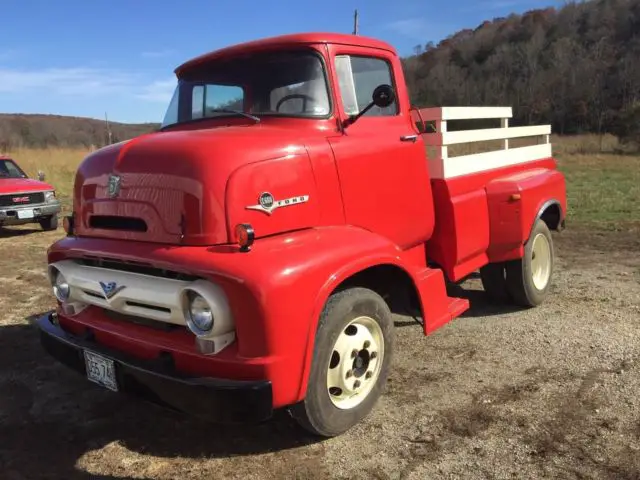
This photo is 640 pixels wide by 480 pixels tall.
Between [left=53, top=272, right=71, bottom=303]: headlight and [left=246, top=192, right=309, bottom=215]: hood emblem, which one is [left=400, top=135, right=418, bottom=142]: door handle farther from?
[left=53, top=272, right=71, bottom=303]: headlight

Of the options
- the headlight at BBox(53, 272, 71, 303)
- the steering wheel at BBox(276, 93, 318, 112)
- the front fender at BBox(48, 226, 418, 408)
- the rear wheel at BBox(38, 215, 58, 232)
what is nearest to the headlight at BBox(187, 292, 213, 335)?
the front fender at BBox(48, 226, 418, 408)

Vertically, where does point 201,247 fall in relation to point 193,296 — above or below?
above

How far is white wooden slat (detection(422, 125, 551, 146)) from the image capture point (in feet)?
14.3

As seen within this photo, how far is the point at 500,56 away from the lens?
88.5 m

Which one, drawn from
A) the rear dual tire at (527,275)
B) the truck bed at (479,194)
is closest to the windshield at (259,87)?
the truck bed at (479,194)

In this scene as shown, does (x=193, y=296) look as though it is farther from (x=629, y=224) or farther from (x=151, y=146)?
(x=629, y=224)

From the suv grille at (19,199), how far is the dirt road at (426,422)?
23.7 ft

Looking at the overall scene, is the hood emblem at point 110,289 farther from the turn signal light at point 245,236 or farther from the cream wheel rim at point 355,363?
the cream wheel rim at point 355,363

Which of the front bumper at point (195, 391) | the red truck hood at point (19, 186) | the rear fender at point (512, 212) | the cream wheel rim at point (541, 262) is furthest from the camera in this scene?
the red truck hood at point (19, 186)

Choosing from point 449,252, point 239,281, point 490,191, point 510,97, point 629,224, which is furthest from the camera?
point 510,97

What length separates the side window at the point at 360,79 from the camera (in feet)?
12.0

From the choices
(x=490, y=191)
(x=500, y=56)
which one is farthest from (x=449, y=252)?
(x=500, y=56)

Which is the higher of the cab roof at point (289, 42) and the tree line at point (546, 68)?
the tree line at point (546, 68)

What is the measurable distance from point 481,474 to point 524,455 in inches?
12.4
